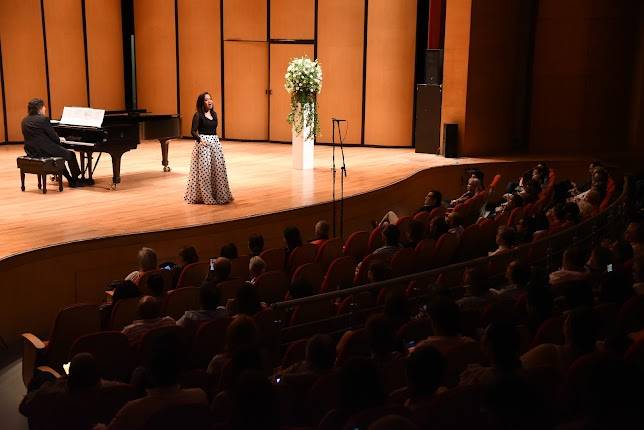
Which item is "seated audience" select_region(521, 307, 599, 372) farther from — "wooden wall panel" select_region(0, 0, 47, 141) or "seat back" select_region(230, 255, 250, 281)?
"wooden wall panel" select_region(0, 0, 47, 141)

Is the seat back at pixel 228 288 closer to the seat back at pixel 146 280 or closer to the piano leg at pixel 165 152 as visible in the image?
the seat back at pixel 146 280

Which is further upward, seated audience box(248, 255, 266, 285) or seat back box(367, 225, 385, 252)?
seated audience box(248, 255, 266, 285)

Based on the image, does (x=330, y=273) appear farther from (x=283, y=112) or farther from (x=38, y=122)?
(x=283, y=112)

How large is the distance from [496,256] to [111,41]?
11.6m

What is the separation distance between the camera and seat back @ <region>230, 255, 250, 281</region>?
618 centimetres

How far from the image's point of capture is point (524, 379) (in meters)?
2.98

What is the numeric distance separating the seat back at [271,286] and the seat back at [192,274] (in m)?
0.74

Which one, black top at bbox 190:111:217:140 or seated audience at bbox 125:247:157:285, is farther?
black top at bbox 190:111:217:140

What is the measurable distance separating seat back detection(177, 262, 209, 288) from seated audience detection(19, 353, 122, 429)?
7.42 ft

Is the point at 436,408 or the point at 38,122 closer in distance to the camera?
the point at 436,408

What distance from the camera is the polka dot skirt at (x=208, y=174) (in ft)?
30.2

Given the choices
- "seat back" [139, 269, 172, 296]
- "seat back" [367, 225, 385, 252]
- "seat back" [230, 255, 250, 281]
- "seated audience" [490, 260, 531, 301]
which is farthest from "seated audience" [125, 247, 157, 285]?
"seated audience" [490, 260, 531, 301]

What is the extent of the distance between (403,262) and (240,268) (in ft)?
4.27

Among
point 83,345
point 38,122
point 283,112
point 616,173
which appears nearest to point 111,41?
point 283,112
